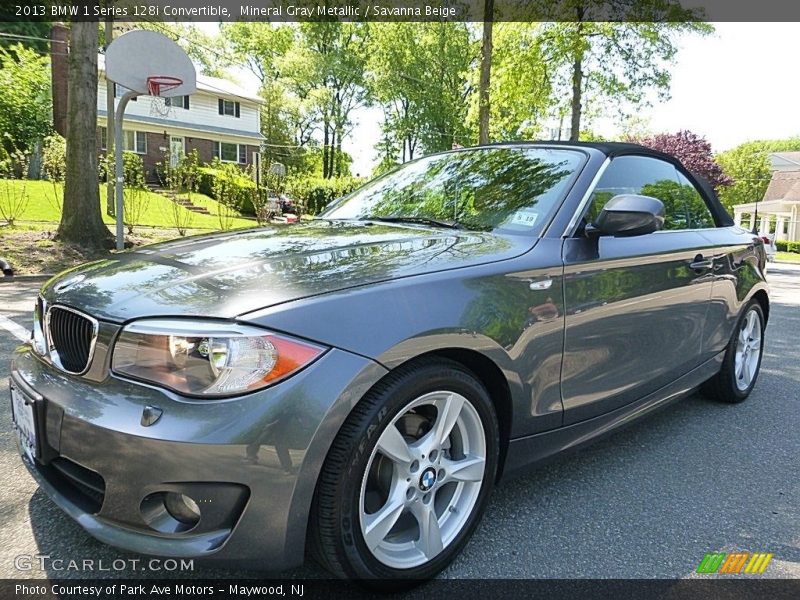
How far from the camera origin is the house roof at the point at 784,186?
49284 mm

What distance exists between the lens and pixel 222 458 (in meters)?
1.59

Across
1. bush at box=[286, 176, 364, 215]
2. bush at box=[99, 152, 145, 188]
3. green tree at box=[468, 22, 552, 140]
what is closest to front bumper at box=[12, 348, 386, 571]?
green tree at box=[468, 22, 552, 140]

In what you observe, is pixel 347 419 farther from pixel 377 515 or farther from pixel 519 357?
pixel 519 357

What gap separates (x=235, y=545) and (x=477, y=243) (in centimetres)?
141

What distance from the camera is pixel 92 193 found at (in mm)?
10750

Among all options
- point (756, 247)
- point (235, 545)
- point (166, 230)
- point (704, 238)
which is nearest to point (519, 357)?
point (235, 545)

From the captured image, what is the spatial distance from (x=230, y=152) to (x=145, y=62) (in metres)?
28.1

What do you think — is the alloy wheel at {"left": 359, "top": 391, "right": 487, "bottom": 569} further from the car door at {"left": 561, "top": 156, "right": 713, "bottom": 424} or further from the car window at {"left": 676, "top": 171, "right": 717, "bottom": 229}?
the car window at {"left": 676, "top": 171, "right": 717, "bottom": 229}

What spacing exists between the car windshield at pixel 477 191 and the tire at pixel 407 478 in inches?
35.8

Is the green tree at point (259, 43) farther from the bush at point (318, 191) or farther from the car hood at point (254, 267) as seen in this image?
the car hood at point (254, 267)

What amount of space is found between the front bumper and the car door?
3.57 feet

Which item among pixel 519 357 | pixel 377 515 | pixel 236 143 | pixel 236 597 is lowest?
pixel 236 597

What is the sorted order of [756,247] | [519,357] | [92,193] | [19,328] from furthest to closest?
1. [92,193]
2. [19,328]
3. [756,247]
4. [519,357]

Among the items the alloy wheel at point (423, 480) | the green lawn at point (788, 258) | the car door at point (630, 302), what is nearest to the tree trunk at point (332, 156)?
the green lawn at point (788, 258)
